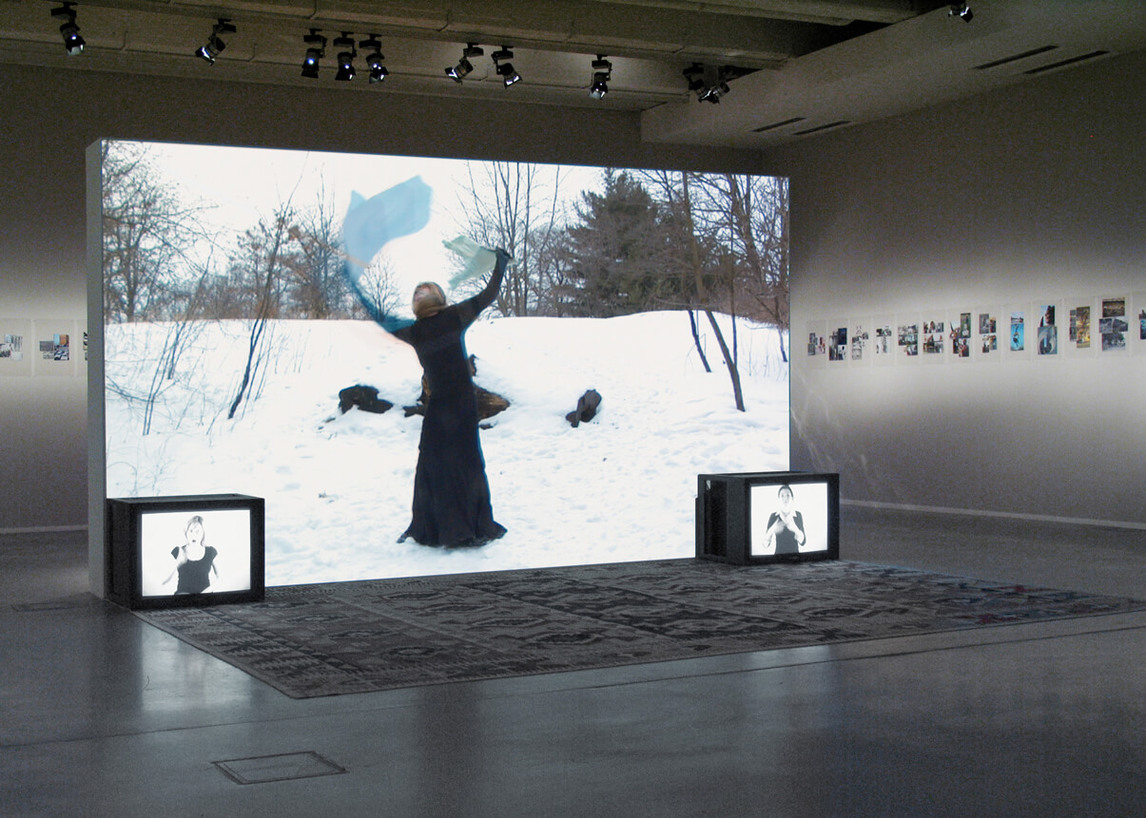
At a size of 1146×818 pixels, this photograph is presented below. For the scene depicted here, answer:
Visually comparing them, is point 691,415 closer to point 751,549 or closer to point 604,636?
point 751,549

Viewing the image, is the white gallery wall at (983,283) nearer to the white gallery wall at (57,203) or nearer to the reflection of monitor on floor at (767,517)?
the reflection of monitor on floor at (767,517)

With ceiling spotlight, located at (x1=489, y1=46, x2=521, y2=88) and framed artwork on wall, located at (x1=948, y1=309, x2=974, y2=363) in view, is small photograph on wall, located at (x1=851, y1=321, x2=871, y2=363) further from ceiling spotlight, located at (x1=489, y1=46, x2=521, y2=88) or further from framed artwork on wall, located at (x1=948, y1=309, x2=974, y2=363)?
ceiling spotlight, located at (x1=489, y1=46, x2=521, y2=88)

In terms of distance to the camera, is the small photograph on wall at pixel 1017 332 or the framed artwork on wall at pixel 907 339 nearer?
the small photograph on wall at pixel 1017 332

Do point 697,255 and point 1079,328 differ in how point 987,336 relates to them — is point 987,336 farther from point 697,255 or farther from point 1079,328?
point 697,255

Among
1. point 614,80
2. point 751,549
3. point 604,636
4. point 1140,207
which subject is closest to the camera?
point 604,636

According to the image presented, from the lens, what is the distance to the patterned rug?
5562 millimetres

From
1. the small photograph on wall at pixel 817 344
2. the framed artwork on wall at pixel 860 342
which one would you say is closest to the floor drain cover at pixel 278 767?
the framed artwork on wall at pixel 860 342

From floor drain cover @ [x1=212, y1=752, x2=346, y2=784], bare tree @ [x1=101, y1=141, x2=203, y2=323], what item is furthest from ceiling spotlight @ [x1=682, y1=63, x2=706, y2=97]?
floor drain cover @ [x1=212, y1=752, x2=346, y2=784]

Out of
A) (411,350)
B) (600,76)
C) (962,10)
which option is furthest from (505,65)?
(962,10)

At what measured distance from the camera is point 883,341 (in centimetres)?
1353

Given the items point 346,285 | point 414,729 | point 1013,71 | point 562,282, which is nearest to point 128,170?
point 346,285

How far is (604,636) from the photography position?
6.20 metres

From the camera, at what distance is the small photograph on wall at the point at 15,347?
11.7 metres

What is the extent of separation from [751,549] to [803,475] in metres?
0.65
